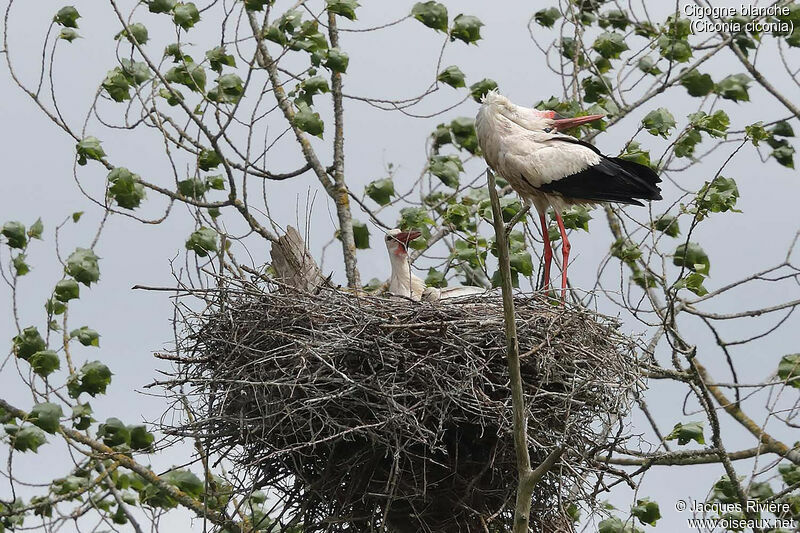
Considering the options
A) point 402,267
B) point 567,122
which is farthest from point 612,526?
point 567,122

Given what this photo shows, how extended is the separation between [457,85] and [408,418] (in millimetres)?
4357

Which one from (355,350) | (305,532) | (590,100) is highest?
(590,100)

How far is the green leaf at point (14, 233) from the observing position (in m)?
9.73

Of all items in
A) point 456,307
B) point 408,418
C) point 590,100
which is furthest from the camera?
point 590,100

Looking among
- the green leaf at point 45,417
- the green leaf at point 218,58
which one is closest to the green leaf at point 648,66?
the green leaf at point 218,58

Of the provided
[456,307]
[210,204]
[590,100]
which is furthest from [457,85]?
[456,307]

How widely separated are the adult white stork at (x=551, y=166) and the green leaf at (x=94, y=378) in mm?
3161

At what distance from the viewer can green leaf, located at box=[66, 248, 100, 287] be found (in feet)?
29.8

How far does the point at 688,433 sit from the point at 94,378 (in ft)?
13.7

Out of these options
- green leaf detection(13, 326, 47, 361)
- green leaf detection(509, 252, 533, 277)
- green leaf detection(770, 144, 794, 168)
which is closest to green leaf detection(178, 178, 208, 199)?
green leaf detection(13, 326, 47, 361)

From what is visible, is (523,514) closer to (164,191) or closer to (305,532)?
(305,532)

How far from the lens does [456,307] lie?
680 cm

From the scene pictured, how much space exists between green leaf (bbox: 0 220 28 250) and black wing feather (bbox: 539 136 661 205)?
13.5 ft

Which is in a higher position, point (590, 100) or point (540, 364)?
point (590, 100)
